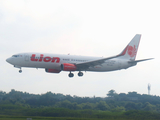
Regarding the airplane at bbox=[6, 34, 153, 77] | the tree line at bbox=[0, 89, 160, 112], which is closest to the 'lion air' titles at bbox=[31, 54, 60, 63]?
the airplane at bbox=[6, 34, 153, 77]

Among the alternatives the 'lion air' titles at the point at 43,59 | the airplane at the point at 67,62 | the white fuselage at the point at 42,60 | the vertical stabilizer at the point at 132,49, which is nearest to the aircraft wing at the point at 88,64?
the airplane at the point at 67,62

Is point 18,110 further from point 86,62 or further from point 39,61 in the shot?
point 86,62

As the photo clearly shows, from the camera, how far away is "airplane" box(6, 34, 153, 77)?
161ft

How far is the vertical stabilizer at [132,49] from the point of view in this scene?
59.0 meters

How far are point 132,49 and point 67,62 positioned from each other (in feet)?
55.1

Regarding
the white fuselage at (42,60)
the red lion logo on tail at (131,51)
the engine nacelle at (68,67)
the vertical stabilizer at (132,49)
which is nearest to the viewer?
the white fuselage at (42,60)

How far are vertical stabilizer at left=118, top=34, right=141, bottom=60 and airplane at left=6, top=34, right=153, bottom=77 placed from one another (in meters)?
1.83

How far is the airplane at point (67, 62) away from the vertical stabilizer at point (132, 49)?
1.83 meters

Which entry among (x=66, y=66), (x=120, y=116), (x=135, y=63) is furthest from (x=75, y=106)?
(x=135, y=63)

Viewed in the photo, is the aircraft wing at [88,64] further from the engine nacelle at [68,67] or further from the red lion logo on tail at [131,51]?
the red lion logo on tail at [131,51]

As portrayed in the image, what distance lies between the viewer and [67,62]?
51219mm

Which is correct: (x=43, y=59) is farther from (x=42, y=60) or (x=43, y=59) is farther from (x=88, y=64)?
(x=88, y=64)

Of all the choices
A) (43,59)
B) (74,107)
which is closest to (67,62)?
(43,59)

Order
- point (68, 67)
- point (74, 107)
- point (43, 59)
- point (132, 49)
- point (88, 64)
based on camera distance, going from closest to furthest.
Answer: point (74, 107)
point (43, 59)
point (68, 67)
point (88, 64)
point (132, 49)
